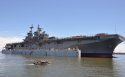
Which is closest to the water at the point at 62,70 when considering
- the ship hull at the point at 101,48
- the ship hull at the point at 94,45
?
the ship hull at the point at 94,45

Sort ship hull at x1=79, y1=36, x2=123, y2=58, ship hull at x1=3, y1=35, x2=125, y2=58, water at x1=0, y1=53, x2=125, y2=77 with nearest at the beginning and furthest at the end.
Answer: water at x1=0, y1=53, x2=125, y2=77 < ship hull at x1=3, y1=35, x2=125, y2=58 < ship hull at x1=79, y1=36, x2=123, y2=58

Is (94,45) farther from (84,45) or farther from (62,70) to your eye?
(62,70)

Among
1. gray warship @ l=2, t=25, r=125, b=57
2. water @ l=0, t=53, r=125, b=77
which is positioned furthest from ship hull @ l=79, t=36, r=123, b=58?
water @ l=0, t=53, r=125, b=77

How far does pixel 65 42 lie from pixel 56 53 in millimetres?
4689

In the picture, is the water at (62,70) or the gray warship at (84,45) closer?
the water at (62,70)

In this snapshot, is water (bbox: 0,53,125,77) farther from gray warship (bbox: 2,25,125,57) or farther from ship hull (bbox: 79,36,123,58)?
ship hull (bbox: 79,36,123,58)

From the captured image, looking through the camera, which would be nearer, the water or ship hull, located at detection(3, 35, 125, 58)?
the water

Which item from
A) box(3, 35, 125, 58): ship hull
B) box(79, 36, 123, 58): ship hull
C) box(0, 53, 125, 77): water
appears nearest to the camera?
box(0, 53, 125, 77): water

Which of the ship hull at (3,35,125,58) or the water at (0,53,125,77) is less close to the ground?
the ship hull at (3,35,125,58)

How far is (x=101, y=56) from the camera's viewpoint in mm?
64500

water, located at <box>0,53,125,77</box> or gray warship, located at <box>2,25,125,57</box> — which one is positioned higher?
gray warship, located at <box>2,25,125,57</box>

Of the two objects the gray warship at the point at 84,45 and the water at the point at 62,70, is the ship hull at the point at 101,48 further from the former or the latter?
the water at the point at 62,70

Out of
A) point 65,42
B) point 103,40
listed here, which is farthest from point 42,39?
point 103,40

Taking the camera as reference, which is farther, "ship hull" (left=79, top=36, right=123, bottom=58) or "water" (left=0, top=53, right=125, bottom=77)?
"ship hull" (left=79, top=36, right=123, bottom=58)
